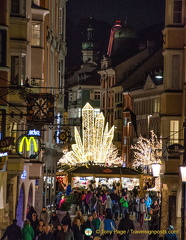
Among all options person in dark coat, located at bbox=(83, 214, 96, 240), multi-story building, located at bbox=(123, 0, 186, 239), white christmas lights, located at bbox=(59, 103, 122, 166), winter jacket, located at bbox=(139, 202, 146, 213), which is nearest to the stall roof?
white christmas lights, located at bbox=(59, 103, 122, 166)

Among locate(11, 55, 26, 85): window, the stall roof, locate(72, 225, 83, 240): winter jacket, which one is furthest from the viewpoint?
the stall roof

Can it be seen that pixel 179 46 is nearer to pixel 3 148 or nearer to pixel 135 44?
pixel 3 148

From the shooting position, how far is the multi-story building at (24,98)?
1268 inches

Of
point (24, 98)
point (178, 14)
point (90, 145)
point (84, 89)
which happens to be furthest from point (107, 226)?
point (84, 89)

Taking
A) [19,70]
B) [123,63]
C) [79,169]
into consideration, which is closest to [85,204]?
[79,169]

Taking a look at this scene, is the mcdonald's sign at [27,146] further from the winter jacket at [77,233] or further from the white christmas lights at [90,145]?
the white christmas lights at [90,145]

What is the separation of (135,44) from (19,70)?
117m

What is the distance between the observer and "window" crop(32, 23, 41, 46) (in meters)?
48.4

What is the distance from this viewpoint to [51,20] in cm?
5634

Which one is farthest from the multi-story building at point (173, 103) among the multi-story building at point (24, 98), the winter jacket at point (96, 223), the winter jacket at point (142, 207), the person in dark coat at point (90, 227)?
the person in dark coat at point (90, 227)

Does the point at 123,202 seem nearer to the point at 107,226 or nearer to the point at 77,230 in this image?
the point at 107,226

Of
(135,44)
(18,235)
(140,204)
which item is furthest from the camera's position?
(135,44)

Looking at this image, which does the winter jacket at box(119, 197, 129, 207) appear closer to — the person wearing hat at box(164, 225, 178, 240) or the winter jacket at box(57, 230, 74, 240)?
the person wearing hat at box(164, 225, 178, 240)

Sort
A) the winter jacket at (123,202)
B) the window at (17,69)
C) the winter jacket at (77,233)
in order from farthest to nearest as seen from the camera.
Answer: the winter jacket at (123,202), the window at (17,69), the winter jacket at (77,233)
